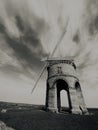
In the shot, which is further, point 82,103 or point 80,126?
point 82,103

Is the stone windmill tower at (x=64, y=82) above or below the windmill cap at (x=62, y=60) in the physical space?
below

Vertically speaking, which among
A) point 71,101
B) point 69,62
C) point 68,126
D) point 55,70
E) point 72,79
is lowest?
point 68,126

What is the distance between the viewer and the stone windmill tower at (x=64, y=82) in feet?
65.1

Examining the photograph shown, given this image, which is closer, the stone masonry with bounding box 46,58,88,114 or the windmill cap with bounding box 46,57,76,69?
the stone masonry with bounding box 46,58,88,114

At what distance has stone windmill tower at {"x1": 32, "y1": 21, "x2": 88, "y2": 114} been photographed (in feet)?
65.1

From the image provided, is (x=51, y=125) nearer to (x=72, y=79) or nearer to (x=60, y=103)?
(x=72, y=79)

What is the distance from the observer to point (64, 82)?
2214 centimetres

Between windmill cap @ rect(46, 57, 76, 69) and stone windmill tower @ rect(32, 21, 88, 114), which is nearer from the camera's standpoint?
stone windmill tower @ rect(32, 21, 88, 114)

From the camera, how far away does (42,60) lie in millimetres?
25438

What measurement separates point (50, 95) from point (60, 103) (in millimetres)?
6683

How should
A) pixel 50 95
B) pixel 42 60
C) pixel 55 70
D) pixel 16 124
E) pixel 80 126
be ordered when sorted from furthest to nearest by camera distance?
pixel 42 60 < pixel 55 70 < pixel 50 95 < pixel 16 124 < pixel 80 126

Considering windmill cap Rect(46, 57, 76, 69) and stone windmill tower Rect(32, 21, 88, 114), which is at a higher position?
windmill cap Rect(46, 57, 76, 69)

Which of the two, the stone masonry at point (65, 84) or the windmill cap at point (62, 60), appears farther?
the windmill cap at point (62, 60)

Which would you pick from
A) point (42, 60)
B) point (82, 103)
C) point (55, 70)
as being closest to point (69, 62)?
point (55, 70)
